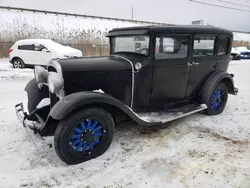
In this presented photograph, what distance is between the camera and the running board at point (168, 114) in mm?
3167

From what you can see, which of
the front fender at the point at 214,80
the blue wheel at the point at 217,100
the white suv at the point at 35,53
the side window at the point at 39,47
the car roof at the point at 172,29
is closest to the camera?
the car roof at the point at 172,29

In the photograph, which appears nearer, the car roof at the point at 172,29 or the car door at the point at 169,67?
the car roof at the point at 172,29

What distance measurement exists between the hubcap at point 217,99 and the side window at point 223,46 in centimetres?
79

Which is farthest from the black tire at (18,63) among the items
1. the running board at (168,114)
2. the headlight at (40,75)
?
the running board at (168,114)

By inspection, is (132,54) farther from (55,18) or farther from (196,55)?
(55,18)

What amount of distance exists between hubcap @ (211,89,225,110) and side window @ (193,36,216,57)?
0.79 metres

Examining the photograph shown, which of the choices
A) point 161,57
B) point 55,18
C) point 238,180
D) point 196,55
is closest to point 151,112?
point 161,57

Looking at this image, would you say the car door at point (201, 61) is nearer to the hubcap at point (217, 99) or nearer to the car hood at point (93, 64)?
the hubcap at point (217, 99)

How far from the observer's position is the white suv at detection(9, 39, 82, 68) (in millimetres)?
9922

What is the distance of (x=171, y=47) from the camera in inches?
133

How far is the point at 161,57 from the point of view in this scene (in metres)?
3.28

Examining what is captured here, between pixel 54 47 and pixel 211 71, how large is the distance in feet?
27.0

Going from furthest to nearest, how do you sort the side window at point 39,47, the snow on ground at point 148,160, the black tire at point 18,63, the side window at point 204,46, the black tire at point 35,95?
1. the black tire at point 18,63
2. the side window at point 39,47
3. the side window at point 204,46
4. the black tire at point 35,95
5. the snow on ground at point 148,160

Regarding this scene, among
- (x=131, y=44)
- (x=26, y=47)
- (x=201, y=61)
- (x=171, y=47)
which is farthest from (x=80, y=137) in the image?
(x=26, y=47)
